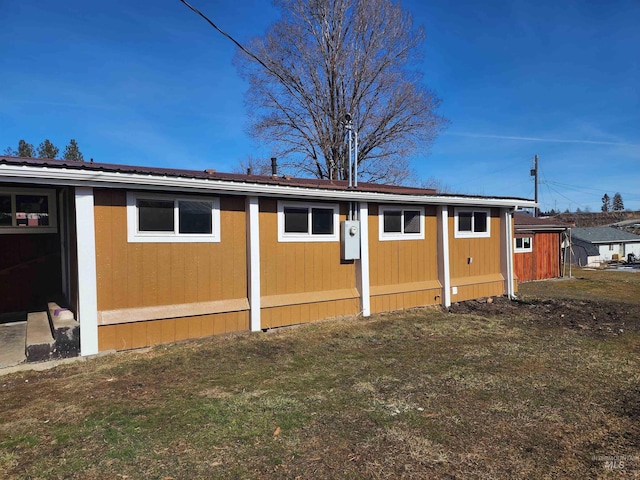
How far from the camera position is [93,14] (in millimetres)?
7785

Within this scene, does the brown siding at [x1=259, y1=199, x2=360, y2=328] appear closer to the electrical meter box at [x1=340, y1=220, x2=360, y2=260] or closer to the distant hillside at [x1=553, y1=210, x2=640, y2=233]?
the electrical meter box at [x1=340, y1=220, x2=360, y2=260]

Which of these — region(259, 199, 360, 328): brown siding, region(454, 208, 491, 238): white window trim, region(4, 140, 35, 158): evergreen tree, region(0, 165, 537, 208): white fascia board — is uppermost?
region(4, 140, 35, 158): evergreen tree

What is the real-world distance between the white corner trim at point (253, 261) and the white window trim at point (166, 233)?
530 millimetres

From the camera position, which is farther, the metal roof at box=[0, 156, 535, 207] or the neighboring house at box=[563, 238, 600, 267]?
the neighboring house at box=[563, 238, 600, 267]

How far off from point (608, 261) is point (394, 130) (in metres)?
24.7

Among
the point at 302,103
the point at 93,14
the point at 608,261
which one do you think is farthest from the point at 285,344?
the point at 608,261

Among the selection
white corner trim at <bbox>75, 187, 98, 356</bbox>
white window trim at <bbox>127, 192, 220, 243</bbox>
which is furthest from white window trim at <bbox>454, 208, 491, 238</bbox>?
white corner trim at <bbox>75, 187, 98, 356</bbox>

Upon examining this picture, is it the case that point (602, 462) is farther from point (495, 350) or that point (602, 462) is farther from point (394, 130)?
point (394, 130)

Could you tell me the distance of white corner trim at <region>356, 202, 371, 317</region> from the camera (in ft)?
24.8

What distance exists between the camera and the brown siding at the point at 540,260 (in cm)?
1672

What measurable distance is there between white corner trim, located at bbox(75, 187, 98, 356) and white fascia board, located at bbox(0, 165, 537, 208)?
0.25m

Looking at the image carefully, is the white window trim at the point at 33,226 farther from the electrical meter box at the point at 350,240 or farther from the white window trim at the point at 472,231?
the white window trim at the point at 472,231

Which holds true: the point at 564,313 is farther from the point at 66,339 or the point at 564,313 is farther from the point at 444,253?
the point at 66,339

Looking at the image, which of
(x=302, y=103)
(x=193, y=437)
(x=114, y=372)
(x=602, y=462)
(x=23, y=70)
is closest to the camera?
(x=602, y=462)
